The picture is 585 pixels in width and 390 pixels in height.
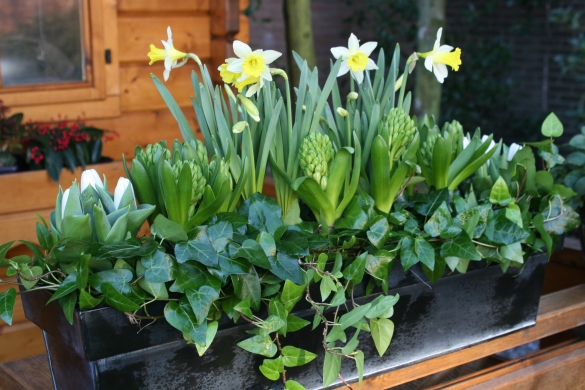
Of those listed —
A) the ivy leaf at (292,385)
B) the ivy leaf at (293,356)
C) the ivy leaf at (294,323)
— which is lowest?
the ivy leaf at (292,385)

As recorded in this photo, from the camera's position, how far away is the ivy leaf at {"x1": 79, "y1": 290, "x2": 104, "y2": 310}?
81cm

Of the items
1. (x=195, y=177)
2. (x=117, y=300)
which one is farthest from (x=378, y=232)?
(x=117, y=300)

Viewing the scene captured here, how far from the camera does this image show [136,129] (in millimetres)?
2980

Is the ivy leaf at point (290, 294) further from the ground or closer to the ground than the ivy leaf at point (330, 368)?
further from the ground

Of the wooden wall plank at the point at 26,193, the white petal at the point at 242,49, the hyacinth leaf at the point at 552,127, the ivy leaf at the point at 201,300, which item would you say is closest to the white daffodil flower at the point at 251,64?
the white petal at the point at 242,49

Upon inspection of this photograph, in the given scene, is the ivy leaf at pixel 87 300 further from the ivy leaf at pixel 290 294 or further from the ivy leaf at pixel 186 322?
the ivy leaf at pixel 290 294

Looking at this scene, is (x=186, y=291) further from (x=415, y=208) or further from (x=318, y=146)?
(x=415, y=208)

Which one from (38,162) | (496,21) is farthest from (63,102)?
(496,21)

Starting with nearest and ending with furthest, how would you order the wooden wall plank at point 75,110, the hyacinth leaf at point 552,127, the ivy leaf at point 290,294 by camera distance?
Result: the ivy leaf at point 290,294 → the hyacinth leaf at point 552,127 → the wooden wall plank at point 75,110

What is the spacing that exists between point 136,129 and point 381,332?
7.22 ft

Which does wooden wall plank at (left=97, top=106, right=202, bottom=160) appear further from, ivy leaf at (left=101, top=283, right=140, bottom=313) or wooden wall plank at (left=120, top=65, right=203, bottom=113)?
ivy leaf at (left=101, top=283, right=140, bottom=313)

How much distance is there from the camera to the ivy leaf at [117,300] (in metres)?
0.82

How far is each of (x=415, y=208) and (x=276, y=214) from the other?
28 cm

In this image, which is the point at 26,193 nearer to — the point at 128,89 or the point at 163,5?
the point at 128,89
